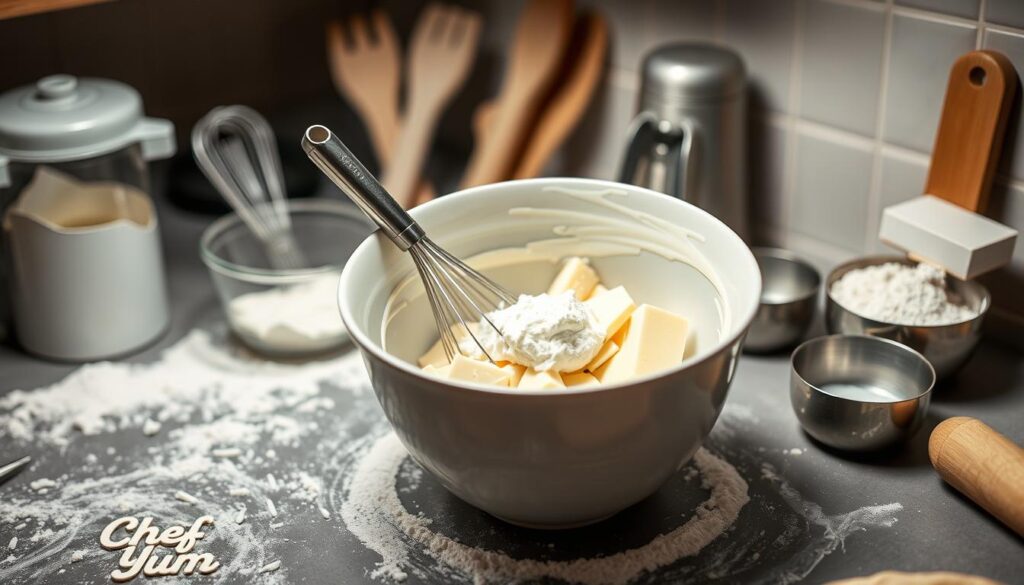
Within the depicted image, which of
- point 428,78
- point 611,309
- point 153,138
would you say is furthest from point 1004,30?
point 153,138

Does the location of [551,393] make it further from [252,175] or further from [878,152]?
[252,175]

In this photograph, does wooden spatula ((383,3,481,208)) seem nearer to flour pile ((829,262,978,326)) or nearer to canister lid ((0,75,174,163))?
canister lid ((0,75,174,163))

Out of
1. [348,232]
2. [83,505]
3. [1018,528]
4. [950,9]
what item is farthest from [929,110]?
[83,505]

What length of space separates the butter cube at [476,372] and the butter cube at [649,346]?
0.08m

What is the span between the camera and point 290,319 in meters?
0.99

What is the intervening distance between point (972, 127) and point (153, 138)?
737 mm

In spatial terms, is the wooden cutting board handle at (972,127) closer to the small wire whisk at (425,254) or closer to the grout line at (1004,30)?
the grout line at (1004,30)

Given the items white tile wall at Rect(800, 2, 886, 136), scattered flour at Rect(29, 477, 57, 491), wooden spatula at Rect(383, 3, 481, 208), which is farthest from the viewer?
wooden spatula at Rect(383, 3, 481, 208)

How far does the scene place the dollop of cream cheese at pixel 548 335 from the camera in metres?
0.73

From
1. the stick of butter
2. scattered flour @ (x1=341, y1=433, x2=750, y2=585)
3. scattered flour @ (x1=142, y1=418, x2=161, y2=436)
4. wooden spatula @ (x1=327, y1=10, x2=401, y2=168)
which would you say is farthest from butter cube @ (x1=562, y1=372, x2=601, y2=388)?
wooden spatula @ (x1=327, y1=10, x2=401, y2=168)

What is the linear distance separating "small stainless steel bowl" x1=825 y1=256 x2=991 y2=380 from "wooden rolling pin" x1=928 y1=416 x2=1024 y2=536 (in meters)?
0.09

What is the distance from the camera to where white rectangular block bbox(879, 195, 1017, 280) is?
84 cm

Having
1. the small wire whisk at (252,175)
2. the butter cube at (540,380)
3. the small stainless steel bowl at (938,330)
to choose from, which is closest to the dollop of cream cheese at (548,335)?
the butter cube at (540,380)

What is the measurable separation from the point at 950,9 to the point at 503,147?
494mm
